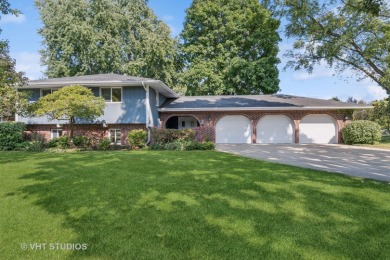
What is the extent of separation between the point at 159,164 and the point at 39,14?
29.7m

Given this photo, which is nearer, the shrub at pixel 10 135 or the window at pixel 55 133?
the shrub at pixel 10 135

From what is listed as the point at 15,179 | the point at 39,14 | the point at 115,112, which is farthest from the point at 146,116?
the point at 39,14

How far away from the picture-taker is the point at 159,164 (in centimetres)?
908

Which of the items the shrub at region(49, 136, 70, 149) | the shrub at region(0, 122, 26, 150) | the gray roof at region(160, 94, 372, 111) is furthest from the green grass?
the gray roof at region(160, 94, 372, 111)

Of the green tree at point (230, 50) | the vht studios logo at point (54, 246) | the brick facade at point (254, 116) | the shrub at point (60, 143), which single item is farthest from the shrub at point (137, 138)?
the green tree at point (230, 50)

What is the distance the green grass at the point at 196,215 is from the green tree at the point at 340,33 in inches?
469

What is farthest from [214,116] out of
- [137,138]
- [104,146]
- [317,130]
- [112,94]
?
[104,146]

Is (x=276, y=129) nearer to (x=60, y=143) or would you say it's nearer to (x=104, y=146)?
(x=104, y=146)

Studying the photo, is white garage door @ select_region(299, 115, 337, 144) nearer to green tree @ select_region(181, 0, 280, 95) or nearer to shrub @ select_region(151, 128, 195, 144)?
green tree @ select_region(181, 0, 280, 95)

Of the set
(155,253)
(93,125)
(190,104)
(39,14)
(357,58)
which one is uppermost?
(39,14)

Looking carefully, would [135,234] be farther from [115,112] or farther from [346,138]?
[346,138]

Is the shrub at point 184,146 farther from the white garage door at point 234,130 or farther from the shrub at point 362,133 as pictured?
the shrub at point 362,133

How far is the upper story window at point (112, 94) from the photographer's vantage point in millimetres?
17922

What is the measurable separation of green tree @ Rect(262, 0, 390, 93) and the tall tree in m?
14.7
